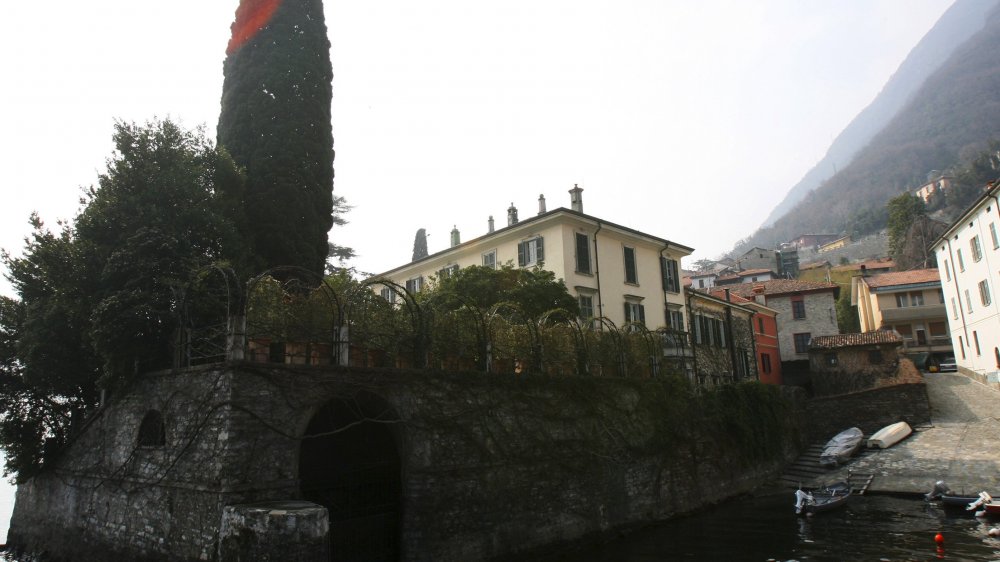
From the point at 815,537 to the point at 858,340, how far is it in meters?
23.4

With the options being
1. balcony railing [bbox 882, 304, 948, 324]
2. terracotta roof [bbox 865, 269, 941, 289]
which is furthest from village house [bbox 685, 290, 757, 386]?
terracotta roof [bbox 865, 269, 941, 289]

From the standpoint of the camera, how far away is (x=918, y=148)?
155 m

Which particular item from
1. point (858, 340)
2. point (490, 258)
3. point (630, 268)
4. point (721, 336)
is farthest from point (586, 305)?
point (858, 340)

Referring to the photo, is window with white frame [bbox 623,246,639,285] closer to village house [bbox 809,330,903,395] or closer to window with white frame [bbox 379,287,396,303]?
window with white frame [bbox 379,287,396,303]

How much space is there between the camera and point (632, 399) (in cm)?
1973

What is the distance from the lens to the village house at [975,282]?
30.1 meters

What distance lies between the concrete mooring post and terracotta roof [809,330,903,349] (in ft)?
119

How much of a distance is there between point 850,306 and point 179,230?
66.8 meters

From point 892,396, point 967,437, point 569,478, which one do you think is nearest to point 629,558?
point 569,478

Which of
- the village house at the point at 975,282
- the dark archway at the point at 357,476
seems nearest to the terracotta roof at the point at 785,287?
the village house at the point at 975,282

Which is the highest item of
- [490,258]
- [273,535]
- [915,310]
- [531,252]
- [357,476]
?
[490,258]

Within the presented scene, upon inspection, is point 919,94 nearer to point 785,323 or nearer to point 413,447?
point 785,323

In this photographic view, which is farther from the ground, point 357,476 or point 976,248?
point 976,248

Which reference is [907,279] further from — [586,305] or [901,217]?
[586,305]
